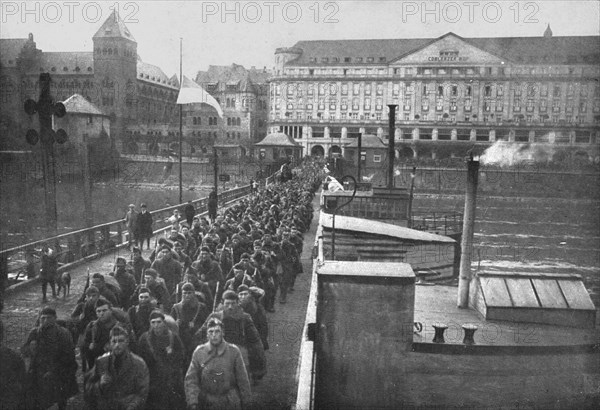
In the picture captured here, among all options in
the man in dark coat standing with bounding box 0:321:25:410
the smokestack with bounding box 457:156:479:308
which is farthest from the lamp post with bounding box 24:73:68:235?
the smokestack with bounding box 457:156:479:308

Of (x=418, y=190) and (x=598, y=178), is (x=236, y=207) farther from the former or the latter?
(x=598, y=178)

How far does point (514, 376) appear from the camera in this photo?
29.9 ft

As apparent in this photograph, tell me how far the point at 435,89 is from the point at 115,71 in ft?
163

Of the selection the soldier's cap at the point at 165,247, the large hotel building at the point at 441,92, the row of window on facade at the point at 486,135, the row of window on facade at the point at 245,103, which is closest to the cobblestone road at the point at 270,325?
the soldier's cap at the point at 165,247

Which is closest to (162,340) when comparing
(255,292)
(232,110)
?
(255,292)

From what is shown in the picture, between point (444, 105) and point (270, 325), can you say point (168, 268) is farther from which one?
point (444, 105)

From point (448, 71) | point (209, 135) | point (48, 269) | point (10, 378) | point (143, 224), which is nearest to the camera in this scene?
point (10, 378)

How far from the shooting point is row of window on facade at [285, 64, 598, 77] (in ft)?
259

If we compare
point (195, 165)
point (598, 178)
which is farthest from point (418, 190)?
point (195, 165)

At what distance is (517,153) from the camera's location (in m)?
76.9

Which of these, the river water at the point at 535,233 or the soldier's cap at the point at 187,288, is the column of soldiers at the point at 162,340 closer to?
the soldier's cap at the point at 187,288

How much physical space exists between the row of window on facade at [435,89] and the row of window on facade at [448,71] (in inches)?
67.5

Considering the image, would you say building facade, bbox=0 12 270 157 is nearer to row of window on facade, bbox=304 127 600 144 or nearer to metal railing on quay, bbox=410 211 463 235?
row of window on facade, bbox=304 127 600 144

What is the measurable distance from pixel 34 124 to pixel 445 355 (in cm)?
7445
